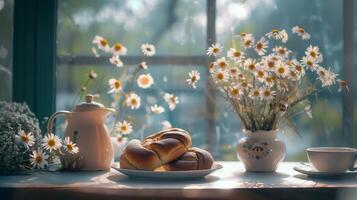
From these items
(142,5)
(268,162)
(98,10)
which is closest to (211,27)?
(142,5)

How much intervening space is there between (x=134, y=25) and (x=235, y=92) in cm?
55

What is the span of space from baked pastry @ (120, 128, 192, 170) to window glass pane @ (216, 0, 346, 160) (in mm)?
489

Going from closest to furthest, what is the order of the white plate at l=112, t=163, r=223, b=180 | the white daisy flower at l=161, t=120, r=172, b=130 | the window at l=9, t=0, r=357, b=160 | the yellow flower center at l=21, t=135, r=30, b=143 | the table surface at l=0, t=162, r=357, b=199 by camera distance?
the table surface at l=0, t=162, r=357, b=199
the white plate at l=112, t=163, r=223, b=180
the yellow flower center at l=21, t=135, r=30, b=143
the white daisy flower at l=161, t=120, r=172, b=130
the window at l=9, t=0, r=357, b=160

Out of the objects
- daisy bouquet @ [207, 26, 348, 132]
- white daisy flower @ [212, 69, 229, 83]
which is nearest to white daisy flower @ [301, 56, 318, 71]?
daisy bouquet @ [207, 26, 348, 132]

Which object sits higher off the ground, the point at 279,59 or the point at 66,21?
the point at 66,21

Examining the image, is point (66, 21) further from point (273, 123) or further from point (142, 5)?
point (273, 123)

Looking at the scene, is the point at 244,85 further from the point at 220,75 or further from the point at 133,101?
the point at 133,101

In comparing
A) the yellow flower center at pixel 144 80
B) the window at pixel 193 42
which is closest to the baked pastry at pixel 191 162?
the yellow flower center at pixel 144 80

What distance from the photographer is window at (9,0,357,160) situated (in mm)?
1991

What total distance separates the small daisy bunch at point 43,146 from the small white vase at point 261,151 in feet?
1.53

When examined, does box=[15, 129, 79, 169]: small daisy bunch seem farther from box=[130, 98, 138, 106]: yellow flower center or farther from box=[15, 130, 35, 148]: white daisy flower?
box=[130, 98, 138, 106]: yellow flower center

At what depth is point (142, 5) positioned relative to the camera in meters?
2.00

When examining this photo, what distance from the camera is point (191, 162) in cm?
150

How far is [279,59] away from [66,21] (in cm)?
79
